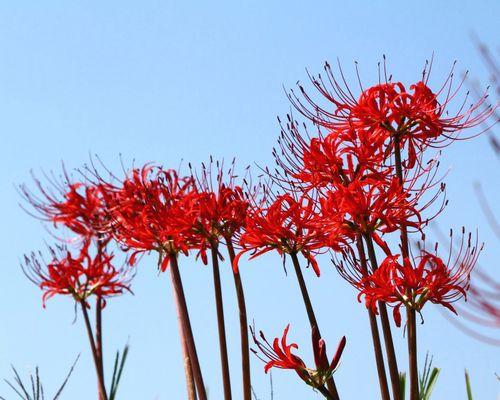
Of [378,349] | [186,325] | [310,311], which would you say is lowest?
[378,349]

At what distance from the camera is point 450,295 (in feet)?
9.96

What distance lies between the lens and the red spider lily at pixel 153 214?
3416 millimetres

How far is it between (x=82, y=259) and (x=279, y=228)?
95 cm

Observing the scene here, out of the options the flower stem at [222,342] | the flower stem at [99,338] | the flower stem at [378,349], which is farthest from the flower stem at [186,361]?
the flower stem at [378,349]

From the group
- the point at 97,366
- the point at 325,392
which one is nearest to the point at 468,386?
the point at 325,392

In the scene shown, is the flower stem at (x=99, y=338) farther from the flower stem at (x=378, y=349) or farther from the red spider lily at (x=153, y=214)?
the flower stem at (x=378, y=349)

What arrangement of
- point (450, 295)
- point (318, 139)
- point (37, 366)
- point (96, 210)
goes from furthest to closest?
point (96, 210) → point (37, 366) → point (318, 139) → point (450, 295)

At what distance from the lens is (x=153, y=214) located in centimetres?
351

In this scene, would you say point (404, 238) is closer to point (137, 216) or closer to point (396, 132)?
point (396, 132)

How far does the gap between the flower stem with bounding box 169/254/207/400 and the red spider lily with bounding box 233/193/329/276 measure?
1.24ft

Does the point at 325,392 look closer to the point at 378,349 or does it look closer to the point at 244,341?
the point at 378,349

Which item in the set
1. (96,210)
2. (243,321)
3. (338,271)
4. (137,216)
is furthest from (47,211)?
(338,271)

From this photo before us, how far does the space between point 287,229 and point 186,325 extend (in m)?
0.56

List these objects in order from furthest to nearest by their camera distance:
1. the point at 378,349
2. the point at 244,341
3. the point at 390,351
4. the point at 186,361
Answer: the point at 186,361, the point at 244,341, the point at 378,349, the point at 390,351
